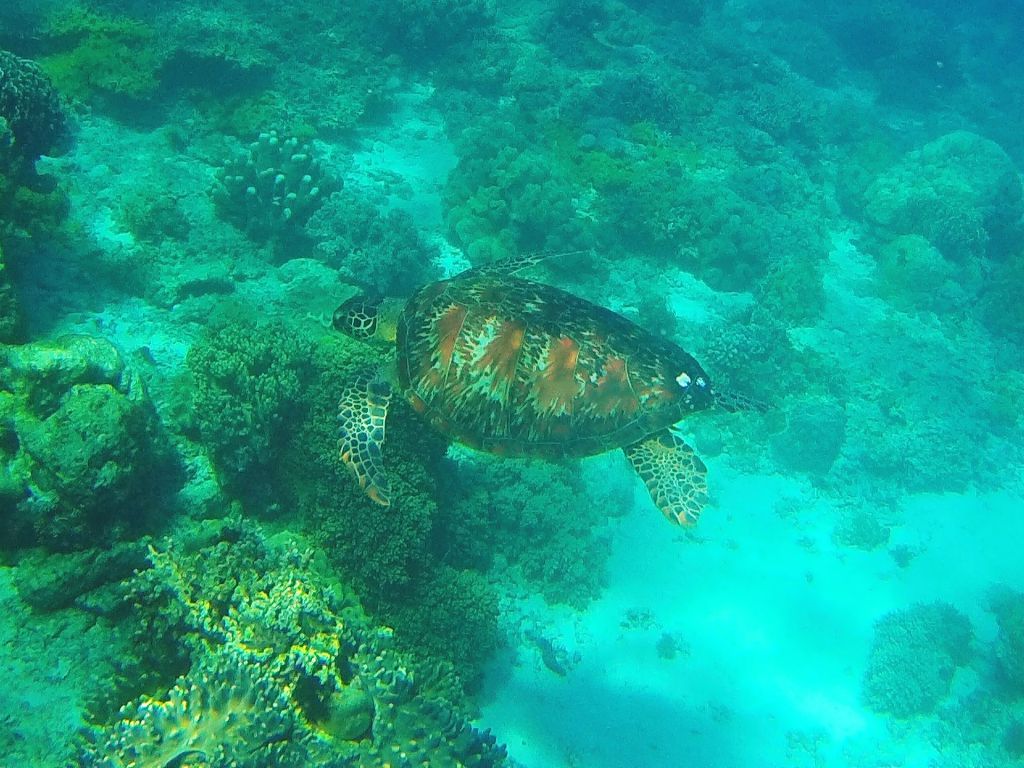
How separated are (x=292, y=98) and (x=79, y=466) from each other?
962 cm

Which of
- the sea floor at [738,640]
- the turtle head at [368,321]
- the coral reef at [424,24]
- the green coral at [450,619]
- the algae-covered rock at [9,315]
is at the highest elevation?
the coral reef at [424,24]

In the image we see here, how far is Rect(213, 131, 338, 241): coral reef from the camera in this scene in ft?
26.5

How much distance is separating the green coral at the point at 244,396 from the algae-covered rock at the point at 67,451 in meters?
0.50

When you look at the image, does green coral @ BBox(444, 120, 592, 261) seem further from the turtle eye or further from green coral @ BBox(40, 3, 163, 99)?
green coral @ BBox(40, 3, 163, 99)

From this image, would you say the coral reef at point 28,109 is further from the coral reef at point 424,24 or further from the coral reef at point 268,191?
the coral reef at point 424,24

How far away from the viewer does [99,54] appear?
9.70m

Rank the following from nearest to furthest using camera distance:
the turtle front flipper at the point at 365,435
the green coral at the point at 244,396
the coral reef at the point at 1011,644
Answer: the turtle front flipper at the point at 365,435, the green coral at the point at 244,396, the coral reef at the point at 1011,644

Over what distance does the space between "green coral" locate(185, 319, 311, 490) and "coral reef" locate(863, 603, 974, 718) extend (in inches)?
A: 327

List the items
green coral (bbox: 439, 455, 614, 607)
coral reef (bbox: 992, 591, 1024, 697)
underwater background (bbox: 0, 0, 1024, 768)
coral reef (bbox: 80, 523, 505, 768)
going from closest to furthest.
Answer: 1. coral reef (bbox: 80, 523, 505, 768)
2. underwater background (bbox: 0, 0, 1024, 768)
3. green coral (bbox: 439, 455, 614, 607)
4. coral reef (bbox: 992, 591, 1024, 697)

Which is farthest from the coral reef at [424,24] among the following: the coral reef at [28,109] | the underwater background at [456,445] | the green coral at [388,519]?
the green coral at [388,519]

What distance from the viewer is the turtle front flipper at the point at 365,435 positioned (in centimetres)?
468

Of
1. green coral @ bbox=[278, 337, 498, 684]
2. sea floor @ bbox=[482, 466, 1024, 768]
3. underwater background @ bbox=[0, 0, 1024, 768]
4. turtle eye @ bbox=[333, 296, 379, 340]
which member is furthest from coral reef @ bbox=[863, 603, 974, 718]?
turtle eye @ bbox=[333, 296, 379, 340]

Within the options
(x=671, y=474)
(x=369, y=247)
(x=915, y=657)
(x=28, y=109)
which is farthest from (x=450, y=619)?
(x=28, y=109)

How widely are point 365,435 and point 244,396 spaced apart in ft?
3.71
